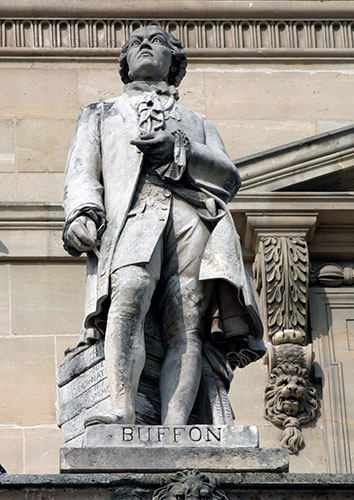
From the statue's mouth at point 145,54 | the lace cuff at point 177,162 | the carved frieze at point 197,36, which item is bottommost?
the lace cuff at point 177,162

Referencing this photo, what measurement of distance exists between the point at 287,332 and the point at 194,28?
9.40 ft

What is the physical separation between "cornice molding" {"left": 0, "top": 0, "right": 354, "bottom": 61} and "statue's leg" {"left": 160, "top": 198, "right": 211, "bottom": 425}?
4923mm

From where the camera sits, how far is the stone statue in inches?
525

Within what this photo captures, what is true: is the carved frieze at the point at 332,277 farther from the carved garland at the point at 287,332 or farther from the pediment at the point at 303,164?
the pediment at the point at 303,164

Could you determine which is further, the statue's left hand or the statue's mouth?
the statue's mouth

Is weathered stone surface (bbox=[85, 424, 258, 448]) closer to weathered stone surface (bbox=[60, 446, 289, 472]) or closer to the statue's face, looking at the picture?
weathered stone surface (bbox=[60, 446, 289, 472])

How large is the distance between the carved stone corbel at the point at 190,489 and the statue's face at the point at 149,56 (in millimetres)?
2778

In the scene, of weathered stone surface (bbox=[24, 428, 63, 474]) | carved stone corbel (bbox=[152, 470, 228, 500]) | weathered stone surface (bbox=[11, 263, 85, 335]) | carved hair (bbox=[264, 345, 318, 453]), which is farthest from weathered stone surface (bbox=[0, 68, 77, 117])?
carved stone corbel (bbox=[152, 470, 228, 500])

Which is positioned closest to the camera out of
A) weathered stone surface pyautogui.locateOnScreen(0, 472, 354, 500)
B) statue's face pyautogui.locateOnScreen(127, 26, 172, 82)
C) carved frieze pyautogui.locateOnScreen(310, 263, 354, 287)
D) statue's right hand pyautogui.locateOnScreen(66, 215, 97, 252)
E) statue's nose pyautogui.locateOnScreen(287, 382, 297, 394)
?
weathered stone surface pyautogui.locateOnScreen(0, 472, 354, 500)

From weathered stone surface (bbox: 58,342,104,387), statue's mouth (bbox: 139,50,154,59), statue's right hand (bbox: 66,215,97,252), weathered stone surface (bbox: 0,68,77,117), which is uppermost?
weathered stone surface (bbox: 0,68,77,117)

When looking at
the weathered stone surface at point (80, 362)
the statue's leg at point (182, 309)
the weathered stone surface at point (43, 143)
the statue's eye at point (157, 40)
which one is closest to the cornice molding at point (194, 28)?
the weathered stone surface at point (43, 143)

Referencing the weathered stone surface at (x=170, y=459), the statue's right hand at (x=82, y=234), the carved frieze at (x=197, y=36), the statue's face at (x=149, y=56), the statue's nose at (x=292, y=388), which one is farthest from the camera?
the carved frieze at (x=197, y=36)

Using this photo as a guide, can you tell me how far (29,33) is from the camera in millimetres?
18531

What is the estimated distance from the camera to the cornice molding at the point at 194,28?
18484 mm
